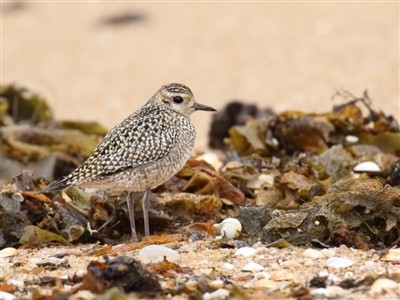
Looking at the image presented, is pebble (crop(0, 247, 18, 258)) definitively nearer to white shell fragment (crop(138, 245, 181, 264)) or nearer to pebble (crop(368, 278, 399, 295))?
white shell fragment (crop(138, 245, 181, 264))

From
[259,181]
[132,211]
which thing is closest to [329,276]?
[132,211]

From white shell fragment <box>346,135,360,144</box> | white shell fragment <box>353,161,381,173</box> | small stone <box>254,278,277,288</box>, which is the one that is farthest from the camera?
white shell fragment <box>346,135,360,144</box>

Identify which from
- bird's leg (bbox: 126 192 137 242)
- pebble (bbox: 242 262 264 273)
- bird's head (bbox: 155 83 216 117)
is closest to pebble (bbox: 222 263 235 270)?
pebble (bbox: 242 262 264 273)

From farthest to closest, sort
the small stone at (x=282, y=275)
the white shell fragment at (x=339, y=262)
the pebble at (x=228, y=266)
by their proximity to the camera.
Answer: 1. the pebble at (x=228, y=266)
2. the white shell fragment at (x=339, y=262)
3. the small stone at (x=282, y=275)

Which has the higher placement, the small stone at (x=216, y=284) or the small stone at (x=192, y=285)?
the small stone at (x=192, y=285)

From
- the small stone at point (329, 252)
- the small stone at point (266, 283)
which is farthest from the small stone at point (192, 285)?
the small stone at point (329, 252)

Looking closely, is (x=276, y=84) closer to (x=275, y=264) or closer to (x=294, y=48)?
(x=294, y=48)

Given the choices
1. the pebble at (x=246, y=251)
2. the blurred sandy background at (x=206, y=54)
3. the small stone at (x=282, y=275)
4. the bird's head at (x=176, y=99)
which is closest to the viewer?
the small stone at (x=282, y=275)

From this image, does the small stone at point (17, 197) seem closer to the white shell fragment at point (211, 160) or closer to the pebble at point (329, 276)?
the white shell fragment at point (211, 160)
